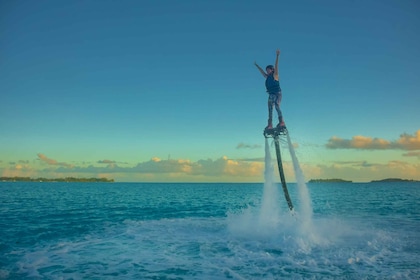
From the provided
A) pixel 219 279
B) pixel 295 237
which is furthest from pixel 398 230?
pixel 219 279

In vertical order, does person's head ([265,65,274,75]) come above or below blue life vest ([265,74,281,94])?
above

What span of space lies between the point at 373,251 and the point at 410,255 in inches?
64.3

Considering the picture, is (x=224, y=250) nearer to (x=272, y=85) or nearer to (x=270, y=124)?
(x=270, y=124)

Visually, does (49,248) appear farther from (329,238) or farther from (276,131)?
(329,238)

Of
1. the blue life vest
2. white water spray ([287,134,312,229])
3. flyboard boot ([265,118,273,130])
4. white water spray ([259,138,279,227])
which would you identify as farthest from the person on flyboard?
white water spray ([259,138,279,227])

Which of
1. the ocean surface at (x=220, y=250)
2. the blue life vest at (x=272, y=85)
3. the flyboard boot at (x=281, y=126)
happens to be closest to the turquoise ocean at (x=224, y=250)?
the ocean surface at (x=220, y=250)

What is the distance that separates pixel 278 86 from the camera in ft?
50.0

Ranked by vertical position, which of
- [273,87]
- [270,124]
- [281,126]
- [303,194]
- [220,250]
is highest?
[273,87]

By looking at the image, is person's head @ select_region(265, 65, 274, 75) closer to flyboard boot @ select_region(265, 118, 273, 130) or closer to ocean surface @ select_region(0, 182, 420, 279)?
flyboard boot @ select_region(265, 118, 273, 130)

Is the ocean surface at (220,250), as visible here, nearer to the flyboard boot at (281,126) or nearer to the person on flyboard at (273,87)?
the flyboard boot at (281,126)

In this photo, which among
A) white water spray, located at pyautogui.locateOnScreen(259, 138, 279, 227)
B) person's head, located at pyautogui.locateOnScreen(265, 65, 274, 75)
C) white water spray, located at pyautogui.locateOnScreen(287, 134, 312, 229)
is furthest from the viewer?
white water spray, located at pyautogui.locateOnScreen(259, 138, 279, 227)

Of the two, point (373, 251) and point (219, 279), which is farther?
point (373, 251)

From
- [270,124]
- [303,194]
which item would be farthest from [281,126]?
[303,194]

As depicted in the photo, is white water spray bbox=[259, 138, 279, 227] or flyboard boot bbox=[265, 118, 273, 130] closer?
flyboard boot bbox=[265, 118, 273, 130]
